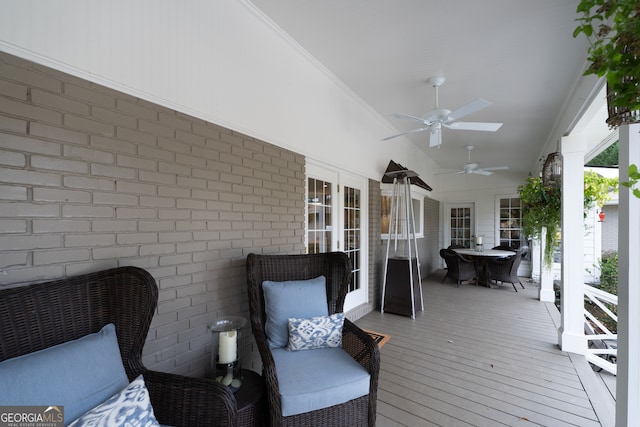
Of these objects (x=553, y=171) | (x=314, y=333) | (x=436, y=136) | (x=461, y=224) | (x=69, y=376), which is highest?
(x=436, y=136)

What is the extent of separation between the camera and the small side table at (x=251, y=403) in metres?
1.52

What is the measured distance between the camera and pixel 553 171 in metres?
3.59

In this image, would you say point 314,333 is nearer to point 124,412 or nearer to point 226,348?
point 226,348

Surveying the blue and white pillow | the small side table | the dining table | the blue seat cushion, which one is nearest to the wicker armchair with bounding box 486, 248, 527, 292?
the dining table

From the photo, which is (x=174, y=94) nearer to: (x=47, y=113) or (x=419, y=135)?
(x=47, y=113)

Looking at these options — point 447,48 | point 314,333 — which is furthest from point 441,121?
point 314,333

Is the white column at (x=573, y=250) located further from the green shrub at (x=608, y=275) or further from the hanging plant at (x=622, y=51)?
the green shrub at (x=608, y=275)

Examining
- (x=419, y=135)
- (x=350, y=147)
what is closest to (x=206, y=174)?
(x=350, y=147)

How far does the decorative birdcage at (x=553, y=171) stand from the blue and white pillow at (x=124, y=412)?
15.0 feet

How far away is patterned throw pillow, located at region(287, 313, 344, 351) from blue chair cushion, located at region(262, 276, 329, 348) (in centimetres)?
7

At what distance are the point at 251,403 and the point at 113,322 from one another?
849 mm

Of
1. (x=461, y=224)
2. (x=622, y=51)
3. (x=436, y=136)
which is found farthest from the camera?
(x=461, y=224)

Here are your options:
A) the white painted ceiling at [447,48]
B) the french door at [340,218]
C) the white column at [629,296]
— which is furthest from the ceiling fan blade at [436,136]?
the white column at [629,296]

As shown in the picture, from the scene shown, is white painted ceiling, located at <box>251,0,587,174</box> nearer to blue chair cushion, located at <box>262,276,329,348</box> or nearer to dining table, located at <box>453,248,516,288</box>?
blue chair cushion, located at <box>262,276,329,348</box>
